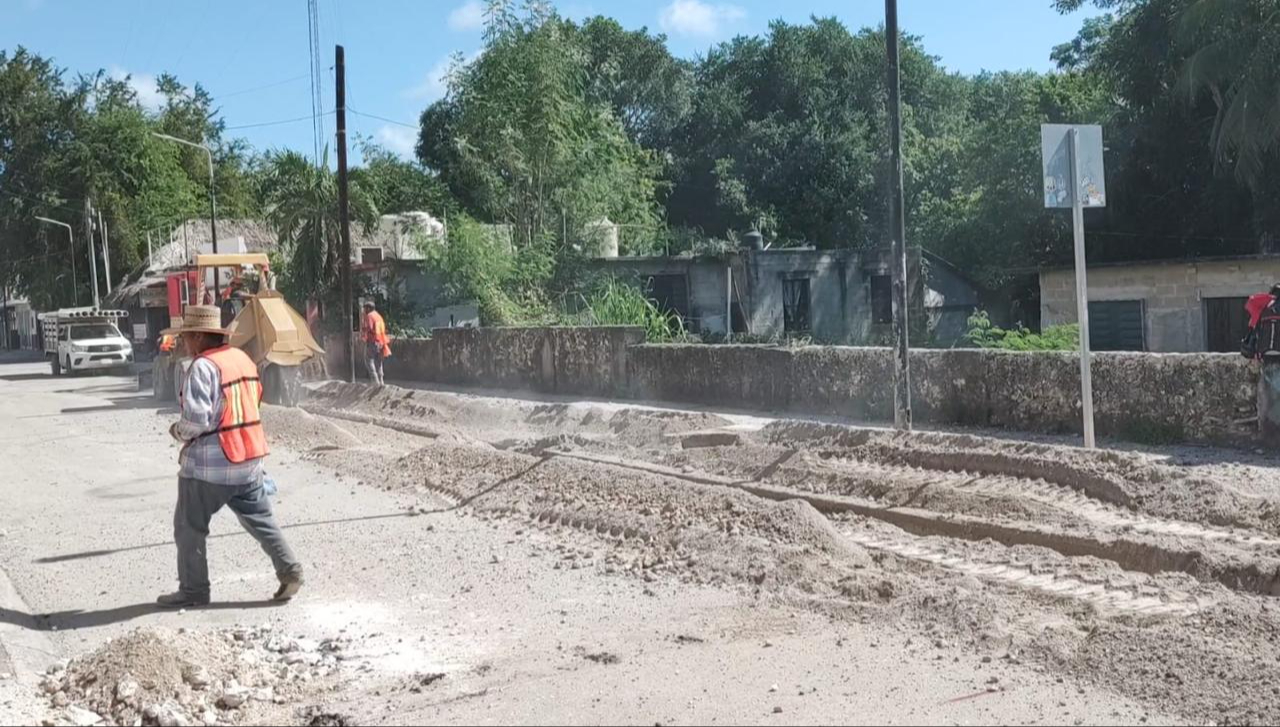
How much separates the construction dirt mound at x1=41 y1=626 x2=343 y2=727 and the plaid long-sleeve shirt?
3.93ft

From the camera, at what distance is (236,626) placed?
737cm

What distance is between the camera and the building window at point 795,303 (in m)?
32.2

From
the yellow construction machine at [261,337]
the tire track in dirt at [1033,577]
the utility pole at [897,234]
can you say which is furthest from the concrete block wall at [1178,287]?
the tire track in dirt at [1033,577]

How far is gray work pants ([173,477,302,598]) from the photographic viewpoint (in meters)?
7.67

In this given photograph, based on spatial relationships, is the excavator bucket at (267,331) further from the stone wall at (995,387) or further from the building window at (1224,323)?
the building window at (1224,323)

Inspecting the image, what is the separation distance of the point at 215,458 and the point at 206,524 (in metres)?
0.48

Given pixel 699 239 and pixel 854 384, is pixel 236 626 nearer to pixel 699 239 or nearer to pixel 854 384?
pixel 854 384

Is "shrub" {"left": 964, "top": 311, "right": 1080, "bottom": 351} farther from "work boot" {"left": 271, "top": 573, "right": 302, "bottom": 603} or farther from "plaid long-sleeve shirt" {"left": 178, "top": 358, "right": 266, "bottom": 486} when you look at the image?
"plaid long-sleeve shirt" {"left": 178, "top": 358, "right": 266, "bottom": 486}

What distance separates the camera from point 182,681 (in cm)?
607

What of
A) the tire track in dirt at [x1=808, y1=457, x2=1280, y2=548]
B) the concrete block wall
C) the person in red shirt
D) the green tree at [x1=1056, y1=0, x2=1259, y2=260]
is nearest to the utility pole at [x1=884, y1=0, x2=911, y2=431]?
the tire track in dirt at [x1=808, y1=457, x2=1280, y2=548]

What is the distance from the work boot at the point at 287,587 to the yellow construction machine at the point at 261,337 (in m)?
8.60

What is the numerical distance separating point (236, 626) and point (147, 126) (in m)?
61.9

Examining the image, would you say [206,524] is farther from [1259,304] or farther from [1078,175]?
[1259,304]

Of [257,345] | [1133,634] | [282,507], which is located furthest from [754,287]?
[1133,634]
